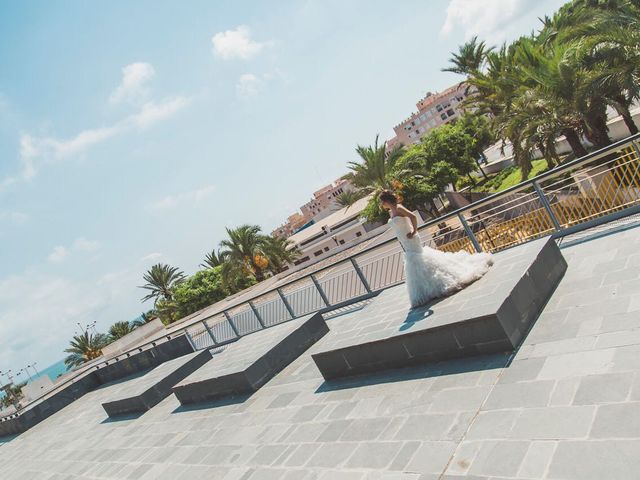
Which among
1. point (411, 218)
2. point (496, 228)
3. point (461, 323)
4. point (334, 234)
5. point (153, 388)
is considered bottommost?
point (496, 228)

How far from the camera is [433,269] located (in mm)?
5996

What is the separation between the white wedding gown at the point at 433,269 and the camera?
5922 millimetres

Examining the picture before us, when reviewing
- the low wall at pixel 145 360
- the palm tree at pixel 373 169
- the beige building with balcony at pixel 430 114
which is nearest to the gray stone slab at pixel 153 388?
the low wall at pixel 145 360

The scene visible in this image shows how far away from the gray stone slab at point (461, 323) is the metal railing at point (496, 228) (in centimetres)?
213

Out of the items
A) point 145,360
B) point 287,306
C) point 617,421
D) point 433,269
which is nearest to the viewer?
point 617,421

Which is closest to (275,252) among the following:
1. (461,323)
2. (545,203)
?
(545,203)

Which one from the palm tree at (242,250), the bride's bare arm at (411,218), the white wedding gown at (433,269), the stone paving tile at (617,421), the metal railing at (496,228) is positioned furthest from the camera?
the palm tree at (242,250)

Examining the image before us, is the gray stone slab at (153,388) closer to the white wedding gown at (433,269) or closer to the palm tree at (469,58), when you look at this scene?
the white wedding gown at (433,269)

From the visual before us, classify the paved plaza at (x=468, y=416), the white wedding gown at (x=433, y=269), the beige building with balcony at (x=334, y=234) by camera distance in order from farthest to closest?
the beige building with balcony at (x=334, y=234), the white wedding gown at (x=433, y=269), the paved plaza at (x=468, y=416)

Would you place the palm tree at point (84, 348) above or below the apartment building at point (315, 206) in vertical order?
below

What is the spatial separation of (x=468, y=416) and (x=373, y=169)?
1191 inches

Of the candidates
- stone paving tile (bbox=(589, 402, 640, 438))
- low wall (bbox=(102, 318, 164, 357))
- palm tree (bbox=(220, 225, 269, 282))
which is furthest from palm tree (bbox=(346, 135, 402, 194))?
stone paving tile (bbox=(589, 402, 640, 438))

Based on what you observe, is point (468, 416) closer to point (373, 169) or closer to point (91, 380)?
point (91, 380)

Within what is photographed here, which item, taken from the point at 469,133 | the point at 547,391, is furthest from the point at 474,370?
the point at 469,133
